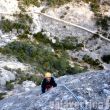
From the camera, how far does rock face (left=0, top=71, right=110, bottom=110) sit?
1484 centimetres

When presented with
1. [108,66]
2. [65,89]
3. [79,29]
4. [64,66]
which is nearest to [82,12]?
[79,29]

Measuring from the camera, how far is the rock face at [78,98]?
1484 cm

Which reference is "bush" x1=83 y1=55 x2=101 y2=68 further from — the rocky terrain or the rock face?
the rock face

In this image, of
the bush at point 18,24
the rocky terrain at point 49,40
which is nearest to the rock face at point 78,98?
the rocky terrain at point 49,40

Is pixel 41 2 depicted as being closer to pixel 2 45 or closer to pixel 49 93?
pixel 2 45

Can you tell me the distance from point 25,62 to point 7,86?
4.58 metres

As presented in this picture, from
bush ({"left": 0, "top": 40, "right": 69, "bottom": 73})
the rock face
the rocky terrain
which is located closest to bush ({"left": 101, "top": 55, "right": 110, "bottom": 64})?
the rocky terrain

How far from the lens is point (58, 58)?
102 feet

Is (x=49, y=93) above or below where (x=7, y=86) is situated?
above

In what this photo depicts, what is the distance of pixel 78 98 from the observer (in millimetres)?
15203

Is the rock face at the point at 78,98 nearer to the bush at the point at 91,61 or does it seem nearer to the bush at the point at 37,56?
the bush at the point at 37,56

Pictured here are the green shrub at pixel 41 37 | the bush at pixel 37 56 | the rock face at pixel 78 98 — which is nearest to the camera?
the rock face at pixel 78 98

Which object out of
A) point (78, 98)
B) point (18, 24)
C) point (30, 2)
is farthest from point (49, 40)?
point (78, 98)

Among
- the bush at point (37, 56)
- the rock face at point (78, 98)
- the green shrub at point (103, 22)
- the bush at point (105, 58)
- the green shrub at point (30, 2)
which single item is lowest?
the bush at point (105, 58)
